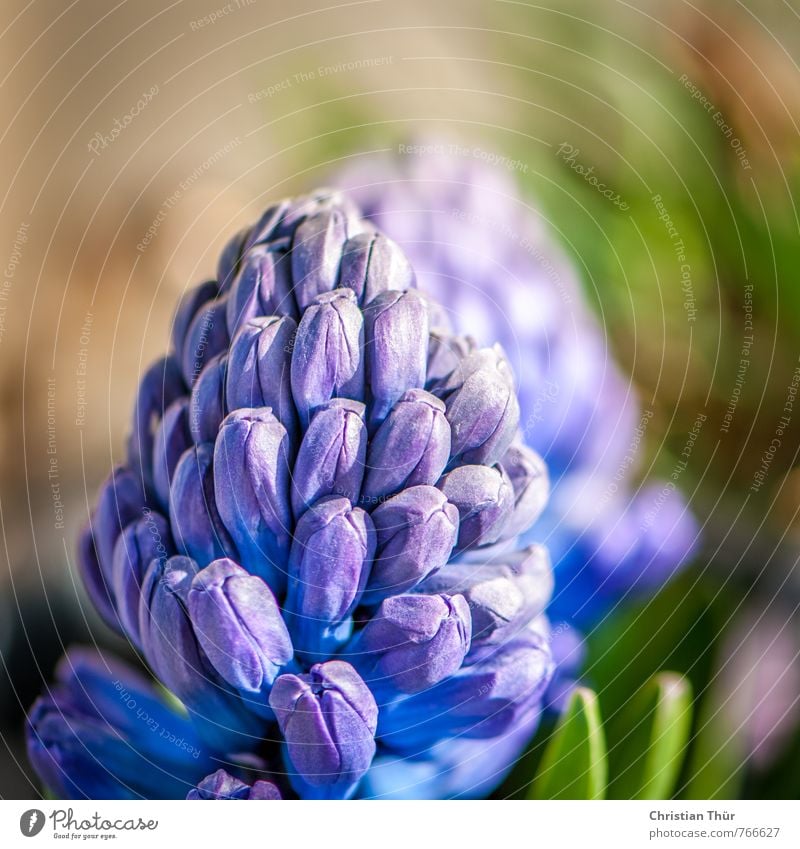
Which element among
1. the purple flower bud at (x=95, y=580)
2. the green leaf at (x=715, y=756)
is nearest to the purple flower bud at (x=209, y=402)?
the purple flower bud at (x=95, y=580)

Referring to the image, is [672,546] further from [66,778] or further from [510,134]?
[66,778]

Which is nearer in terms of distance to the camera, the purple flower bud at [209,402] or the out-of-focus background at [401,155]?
the purple flower bud at [209,402]

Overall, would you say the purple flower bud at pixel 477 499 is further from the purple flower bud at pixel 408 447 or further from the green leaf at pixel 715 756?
the green leaf at pixel 715 756

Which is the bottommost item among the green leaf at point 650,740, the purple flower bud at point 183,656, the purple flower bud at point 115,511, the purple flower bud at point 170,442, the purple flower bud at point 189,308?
the green leaf at point 650,740

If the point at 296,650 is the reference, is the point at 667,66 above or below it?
above

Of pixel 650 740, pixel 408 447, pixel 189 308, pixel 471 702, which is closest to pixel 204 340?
pixel 189 308

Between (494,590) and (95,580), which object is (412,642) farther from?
(95,580)
